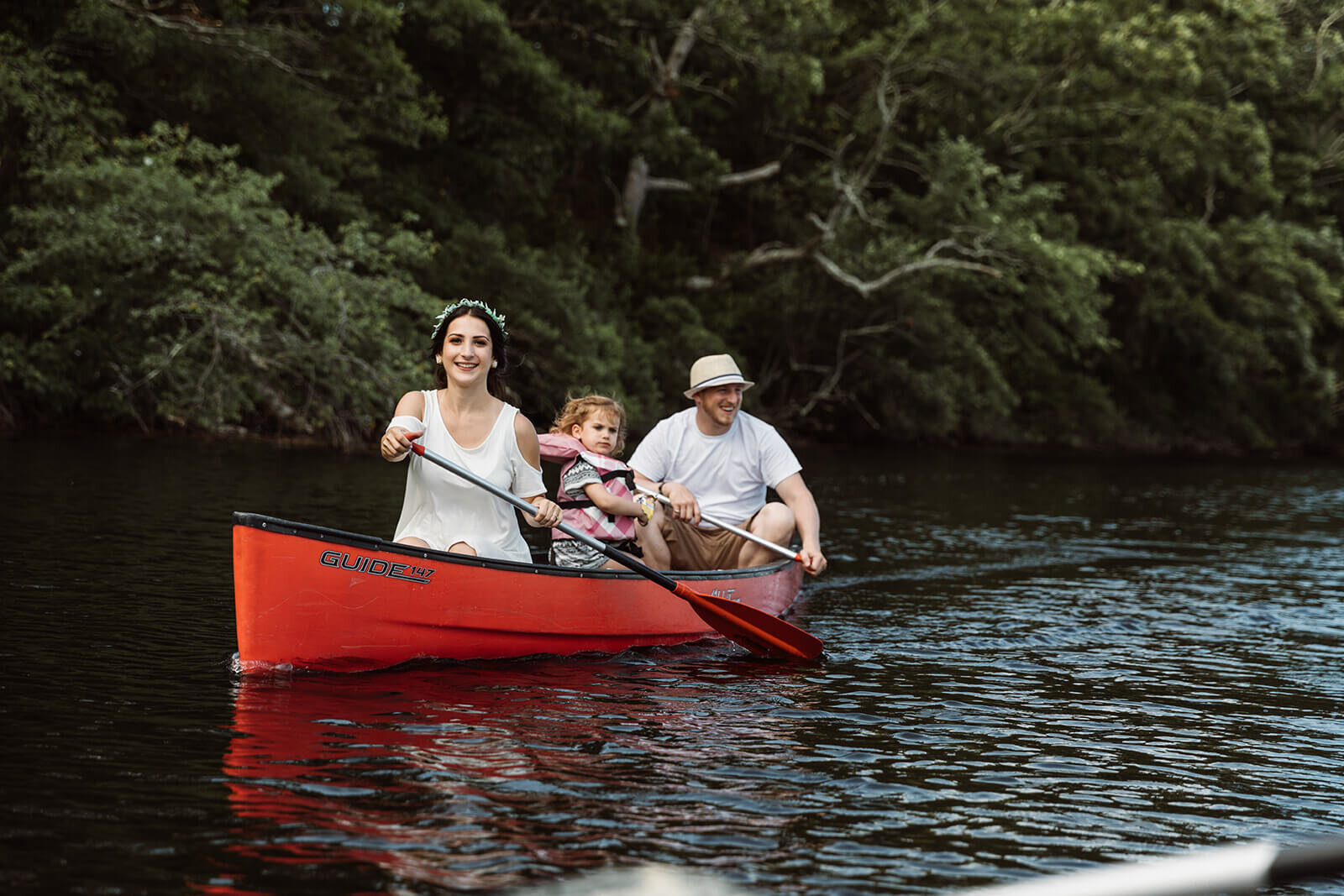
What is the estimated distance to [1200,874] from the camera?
8.24ft

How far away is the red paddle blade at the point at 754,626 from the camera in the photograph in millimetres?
6578

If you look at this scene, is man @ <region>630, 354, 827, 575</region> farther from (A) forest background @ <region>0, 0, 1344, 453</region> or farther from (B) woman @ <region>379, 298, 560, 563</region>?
(A) forest background @ <region>0, 0, 1344, 453</region>

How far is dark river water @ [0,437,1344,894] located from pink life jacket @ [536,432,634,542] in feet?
1.97

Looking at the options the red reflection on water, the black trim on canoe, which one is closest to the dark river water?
the red reflection on water

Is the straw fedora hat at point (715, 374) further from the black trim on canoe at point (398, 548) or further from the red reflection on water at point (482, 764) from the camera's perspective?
the red reflection on water at point (482, 764)

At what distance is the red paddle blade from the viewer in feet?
21.6

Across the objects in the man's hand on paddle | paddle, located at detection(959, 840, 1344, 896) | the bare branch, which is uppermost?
the bare branch

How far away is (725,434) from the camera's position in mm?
7590

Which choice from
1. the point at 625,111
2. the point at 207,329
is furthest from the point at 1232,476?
the point at 207,329

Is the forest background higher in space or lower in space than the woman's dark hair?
higher

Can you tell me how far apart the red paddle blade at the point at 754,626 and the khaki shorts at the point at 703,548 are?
119 cm

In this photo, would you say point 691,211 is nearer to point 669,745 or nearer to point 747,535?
point 747,535

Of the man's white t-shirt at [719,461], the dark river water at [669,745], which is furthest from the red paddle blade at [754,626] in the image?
the man's white t-shirt at [719,461]

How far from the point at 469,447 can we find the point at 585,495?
883 mm
